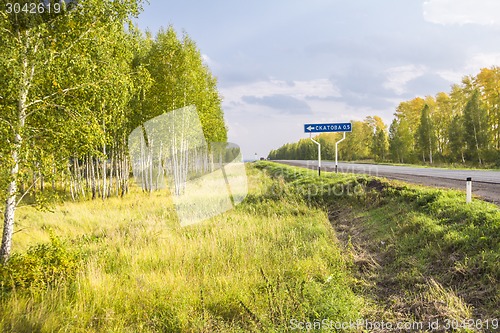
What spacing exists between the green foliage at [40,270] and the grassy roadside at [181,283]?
0.06 feet

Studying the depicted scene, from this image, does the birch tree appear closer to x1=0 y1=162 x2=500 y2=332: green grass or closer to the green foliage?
the green foliage

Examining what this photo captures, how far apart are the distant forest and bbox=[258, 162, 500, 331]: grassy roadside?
92.6 feet

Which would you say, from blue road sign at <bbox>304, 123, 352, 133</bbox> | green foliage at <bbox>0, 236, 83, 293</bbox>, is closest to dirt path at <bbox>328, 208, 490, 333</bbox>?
green foliage at <bbox>0, 236, 83, 293</bbox>

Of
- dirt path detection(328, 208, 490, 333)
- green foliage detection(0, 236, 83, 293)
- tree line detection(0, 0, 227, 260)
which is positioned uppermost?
tree line detection(0, 0, 227, 260)

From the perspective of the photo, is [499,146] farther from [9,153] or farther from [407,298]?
[9,153]

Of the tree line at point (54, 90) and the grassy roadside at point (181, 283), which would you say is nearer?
the grassy roadside at point (181, 283)

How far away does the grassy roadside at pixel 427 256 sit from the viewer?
14.9 feet

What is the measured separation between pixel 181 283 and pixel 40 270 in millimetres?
2749

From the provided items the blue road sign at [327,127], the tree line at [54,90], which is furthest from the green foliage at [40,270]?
the blue road sign at [327,127]

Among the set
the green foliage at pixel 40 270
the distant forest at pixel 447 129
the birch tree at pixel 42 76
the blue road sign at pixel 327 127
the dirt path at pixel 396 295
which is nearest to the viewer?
the dirt path at pixel 396 295

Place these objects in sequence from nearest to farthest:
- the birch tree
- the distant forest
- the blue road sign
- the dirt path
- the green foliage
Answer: the dirt path < the green foliage < the birch tree < the blue road sign < the distant forest

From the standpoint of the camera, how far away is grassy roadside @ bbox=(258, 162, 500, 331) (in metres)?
4.55

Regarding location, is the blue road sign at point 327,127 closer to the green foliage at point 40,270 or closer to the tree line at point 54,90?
the tree line at point 54,90

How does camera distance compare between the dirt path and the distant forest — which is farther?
the distant forest
